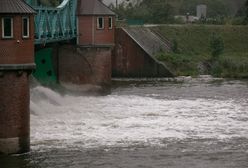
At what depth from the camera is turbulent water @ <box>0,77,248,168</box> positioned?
3234 centimetres

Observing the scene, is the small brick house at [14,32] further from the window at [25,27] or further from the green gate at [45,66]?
the green gate at [45,66]

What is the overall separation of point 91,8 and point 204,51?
93.1 feet

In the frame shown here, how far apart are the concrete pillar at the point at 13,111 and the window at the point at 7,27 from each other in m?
1.69

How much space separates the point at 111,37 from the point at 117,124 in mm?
21737

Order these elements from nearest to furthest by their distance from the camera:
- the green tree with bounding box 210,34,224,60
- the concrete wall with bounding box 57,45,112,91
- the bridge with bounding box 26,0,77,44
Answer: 1. the bridge with bounding box 26,0,77,44
2. the concrete wall with bounding box 57,45,112,91
3. the green tree with bounding box 210,34,224,60

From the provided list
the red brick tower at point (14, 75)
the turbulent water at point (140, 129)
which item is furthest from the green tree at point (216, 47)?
the red brick tower at point (14, 75)

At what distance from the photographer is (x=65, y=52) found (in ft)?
202

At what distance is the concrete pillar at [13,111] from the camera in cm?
3269

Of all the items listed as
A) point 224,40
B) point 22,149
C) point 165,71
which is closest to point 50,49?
point 165,71

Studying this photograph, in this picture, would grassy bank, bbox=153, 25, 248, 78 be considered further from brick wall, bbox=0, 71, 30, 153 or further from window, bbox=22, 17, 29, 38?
brick wall, bbox=0, 71, 30, 153

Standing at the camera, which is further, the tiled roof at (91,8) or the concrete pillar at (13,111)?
the tiled roof at (91,8)

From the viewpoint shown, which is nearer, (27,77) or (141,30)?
(27,77)

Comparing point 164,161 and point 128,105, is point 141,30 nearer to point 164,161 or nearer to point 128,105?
point 128,105

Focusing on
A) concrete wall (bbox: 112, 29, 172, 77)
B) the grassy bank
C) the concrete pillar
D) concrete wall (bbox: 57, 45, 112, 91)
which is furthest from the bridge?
the grassy bank
